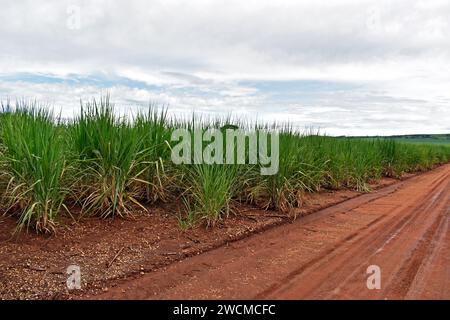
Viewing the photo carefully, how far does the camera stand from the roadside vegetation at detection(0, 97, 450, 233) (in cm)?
464

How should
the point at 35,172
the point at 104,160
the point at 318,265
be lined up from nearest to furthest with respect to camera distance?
1. the point at 318,265
2. the point at 35,172
3. the point at 104,160

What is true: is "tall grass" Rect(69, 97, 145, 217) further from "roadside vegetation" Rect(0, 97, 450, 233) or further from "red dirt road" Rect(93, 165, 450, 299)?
"red dirt road" Rect(93, 165, 450, 299)

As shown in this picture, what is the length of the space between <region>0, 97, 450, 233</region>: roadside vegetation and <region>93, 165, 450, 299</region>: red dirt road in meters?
0.88

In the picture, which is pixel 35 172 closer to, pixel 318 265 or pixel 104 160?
pixel 104 160

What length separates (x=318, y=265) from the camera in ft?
14.2

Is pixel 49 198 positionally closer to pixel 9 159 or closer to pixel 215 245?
pixel 9 159

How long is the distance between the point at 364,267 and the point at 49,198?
358 centimetres

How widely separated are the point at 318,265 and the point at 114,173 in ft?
9.34

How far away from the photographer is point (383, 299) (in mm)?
3447

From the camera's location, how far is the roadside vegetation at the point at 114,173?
15.2 ft

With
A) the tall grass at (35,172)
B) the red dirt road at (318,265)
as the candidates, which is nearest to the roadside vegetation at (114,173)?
the tall grass at (35,172)

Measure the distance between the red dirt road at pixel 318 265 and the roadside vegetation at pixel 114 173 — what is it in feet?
2.88

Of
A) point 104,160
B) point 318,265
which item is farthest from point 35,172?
point 318,265
